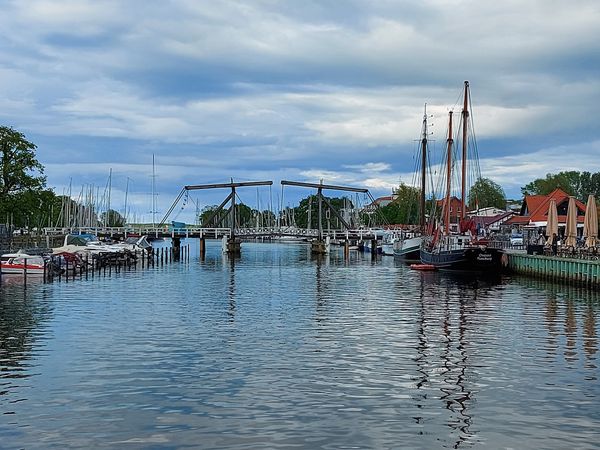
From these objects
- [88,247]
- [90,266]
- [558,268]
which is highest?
[88,247]

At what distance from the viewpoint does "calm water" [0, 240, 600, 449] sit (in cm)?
1689

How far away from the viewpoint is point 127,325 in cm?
3397

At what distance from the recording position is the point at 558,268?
198 feet

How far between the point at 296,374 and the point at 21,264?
43680 millimetres

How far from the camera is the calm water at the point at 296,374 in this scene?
16891 mm

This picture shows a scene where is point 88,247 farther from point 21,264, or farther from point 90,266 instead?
point 21,264

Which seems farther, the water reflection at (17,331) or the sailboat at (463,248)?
the sailboat at (463,248)

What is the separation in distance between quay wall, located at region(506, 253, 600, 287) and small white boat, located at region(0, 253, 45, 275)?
130 feet

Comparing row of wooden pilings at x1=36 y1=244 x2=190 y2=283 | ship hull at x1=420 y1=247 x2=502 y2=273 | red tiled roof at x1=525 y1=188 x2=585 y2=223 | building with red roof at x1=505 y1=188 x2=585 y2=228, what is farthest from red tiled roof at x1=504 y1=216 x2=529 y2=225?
row of wooden pilings at x1=36 y1=244 x2=190 y2=283

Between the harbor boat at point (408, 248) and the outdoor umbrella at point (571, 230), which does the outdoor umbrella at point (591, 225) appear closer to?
the outdoor umbrella at point (571, 230)

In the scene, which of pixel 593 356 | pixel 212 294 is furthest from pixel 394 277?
pixel 593 356

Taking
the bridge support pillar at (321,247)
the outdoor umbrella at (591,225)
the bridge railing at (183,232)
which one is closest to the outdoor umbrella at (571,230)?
the outdoor umbrella at (591,225)

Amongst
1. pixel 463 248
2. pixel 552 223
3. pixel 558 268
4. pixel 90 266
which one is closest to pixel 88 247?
pixel 90 266

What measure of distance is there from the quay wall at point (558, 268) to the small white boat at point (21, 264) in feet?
130
